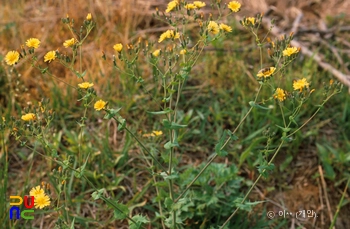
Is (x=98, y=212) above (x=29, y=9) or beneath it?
beneath

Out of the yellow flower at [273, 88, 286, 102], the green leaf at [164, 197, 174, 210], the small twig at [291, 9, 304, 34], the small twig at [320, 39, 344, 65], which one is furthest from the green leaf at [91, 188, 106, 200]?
the small twig at [291, 9, 304, 34]

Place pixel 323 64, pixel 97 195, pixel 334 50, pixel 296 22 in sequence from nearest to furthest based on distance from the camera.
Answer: pixel 97 195, pixel 323 64, pixel 334 50, pixel 296 22

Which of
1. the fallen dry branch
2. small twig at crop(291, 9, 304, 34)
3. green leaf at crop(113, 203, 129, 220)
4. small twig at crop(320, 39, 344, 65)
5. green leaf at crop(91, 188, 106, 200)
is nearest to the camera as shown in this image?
green leaf at crop(91, 188, 106, 200)

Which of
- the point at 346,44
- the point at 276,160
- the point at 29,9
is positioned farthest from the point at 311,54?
the point at 29,9

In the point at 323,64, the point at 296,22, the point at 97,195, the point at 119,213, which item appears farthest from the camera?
the point at 296,22

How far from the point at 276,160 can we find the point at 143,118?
74 cm

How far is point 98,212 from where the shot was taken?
7.43 feet

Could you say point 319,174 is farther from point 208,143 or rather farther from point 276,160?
point 208,143

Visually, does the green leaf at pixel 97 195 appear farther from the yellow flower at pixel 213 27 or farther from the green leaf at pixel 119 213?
the yellow flower at pixel 213 27

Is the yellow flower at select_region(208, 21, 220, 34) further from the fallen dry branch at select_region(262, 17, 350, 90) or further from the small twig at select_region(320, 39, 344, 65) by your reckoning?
the small twig at select_region(320, 39, 344, 65)

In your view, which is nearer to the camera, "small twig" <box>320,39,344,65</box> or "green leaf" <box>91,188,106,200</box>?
"green leaf" <box>91,188,106,200</box>

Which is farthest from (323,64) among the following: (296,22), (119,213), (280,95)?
(119,213)

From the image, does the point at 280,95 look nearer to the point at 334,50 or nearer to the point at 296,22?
the point at 334,50

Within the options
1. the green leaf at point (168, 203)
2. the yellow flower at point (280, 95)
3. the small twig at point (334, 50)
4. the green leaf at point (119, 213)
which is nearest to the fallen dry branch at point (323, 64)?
the small twig at point (334, 50)
